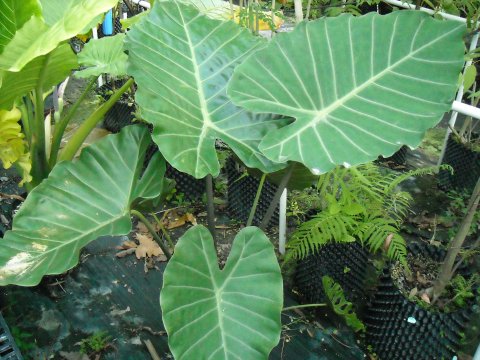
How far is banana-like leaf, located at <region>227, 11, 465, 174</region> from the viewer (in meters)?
1.07

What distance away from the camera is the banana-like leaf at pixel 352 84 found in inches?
42.1

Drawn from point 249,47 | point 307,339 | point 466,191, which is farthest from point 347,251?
point 466,191

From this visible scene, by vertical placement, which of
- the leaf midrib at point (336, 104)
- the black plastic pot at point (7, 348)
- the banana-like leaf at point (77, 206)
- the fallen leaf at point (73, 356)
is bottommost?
the fallen leaf at point (73, 356)

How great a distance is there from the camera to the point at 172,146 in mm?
1141

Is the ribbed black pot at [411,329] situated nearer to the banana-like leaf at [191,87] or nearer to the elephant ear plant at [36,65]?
the banana-like leaf at [191,87]

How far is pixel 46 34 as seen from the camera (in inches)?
43.6

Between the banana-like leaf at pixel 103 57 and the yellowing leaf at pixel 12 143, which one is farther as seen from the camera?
the banana-like leaf at pixel 103 57

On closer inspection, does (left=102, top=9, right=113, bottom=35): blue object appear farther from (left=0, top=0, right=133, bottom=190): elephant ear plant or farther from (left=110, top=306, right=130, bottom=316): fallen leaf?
(left=110, top=306, right=130, bottom=316): fallen leaf

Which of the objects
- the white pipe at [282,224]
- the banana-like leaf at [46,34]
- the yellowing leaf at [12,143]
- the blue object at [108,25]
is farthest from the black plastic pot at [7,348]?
the blue object at [108,25]

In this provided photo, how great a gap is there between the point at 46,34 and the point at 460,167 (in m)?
2.27

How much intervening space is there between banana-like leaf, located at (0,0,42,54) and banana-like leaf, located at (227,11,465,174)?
2.33 ft

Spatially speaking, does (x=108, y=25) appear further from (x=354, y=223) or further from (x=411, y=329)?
(x=411, y=329)

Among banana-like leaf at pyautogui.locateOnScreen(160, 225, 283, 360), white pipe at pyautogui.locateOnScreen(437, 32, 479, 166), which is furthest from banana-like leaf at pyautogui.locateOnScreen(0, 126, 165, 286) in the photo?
white pipe at pyautogui.locateOnScreen(437, 32, 479, 166)

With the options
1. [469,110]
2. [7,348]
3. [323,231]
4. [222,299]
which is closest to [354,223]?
[323,231]
